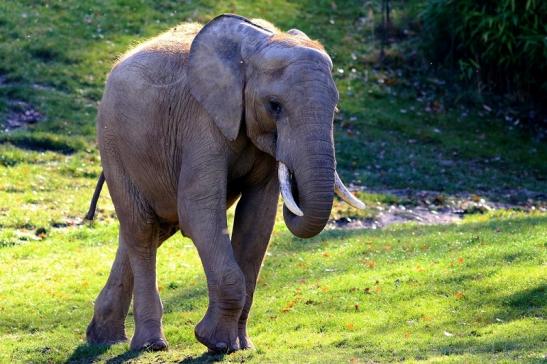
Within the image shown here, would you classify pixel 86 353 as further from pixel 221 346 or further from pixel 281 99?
pixel 281 99

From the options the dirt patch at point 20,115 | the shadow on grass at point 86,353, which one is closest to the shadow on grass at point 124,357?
the shadow on grass at point 86,353

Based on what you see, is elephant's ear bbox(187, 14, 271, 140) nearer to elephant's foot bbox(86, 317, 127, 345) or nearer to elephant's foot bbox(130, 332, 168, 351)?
elephant's foot bbox(130, 332, 168, 351)

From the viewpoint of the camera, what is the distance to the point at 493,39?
86.7ft

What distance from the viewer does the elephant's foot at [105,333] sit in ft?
39.3

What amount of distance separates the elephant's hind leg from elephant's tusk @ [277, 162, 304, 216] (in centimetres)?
286

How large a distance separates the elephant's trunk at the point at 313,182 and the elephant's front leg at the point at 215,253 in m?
0.84

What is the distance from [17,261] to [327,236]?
174 inches

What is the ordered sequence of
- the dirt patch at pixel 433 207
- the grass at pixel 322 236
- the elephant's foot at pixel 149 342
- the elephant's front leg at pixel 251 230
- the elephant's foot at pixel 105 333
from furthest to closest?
the dirt patch at pixel 433 207, the elephant's foot at pixel 105 333, the grass at pixel 322 236, the elephant's foot at pixel 149 342, the elephant's front leg at pixel 251 230

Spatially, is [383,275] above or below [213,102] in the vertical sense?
below

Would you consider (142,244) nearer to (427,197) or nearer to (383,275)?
(383,275)

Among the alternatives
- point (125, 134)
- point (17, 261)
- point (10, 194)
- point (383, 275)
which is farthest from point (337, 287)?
→ point (10, 194)

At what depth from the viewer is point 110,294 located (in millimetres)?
12125

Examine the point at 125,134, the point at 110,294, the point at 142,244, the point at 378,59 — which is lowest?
the point at 378,59

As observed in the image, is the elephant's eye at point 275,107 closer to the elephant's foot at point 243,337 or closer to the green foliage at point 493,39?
the elephant's foot at point 243,337
